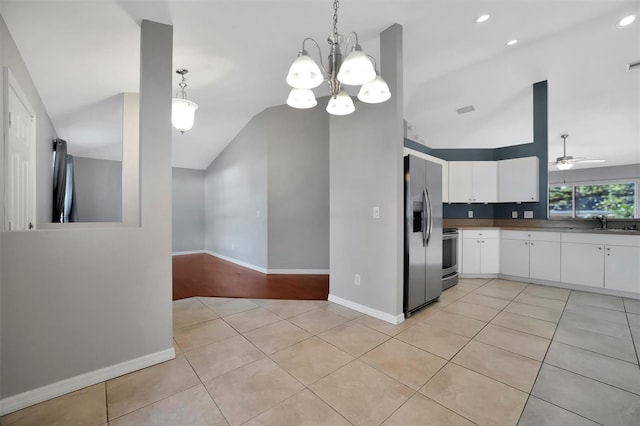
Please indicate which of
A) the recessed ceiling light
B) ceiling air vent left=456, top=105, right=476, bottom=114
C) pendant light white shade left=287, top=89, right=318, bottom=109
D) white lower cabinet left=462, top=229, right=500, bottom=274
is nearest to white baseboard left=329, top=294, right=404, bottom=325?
pendant light white shade left=287, top=89, right=318, bottom=109

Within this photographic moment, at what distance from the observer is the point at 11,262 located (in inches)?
59.8

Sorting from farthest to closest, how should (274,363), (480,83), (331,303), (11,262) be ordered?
(480,83) → (331,303) → (274,363) → (11,262)

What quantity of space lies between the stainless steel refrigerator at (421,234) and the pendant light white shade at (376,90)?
103 centimetres

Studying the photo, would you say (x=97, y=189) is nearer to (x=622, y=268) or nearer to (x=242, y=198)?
(x=242, y=198)

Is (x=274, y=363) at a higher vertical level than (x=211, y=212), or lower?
lower

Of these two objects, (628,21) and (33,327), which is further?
(628,21)

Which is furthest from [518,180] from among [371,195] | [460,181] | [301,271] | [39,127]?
[39,127]

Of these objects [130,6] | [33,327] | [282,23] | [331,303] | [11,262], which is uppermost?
[282,23]

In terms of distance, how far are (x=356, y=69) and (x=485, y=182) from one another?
4.09 meters

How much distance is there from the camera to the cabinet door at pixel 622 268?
333 centimetres

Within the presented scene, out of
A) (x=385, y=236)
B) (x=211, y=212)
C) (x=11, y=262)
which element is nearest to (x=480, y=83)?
(x=385, y=236)

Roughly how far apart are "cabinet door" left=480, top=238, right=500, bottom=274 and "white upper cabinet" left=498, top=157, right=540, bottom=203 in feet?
2.59

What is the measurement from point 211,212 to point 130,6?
577 centimetres

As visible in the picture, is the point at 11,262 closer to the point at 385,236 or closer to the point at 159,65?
the point at 159,65
